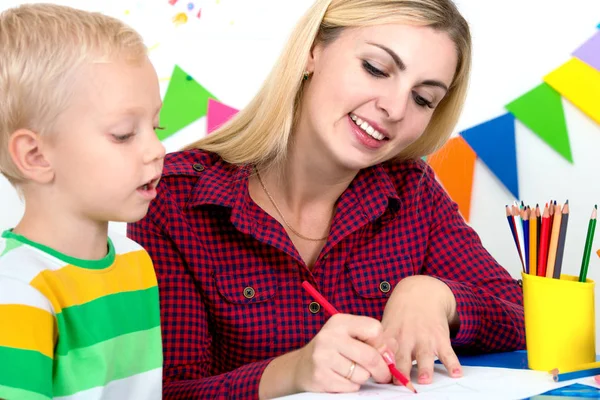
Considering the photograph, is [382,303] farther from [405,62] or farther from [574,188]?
[574,188]

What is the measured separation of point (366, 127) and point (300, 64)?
0.17m

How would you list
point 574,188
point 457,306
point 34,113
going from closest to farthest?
point 34,113 → point 457,306 → point 574,188

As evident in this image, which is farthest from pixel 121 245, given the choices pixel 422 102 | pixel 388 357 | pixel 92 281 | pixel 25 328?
pixel 422 102

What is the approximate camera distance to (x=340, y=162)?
1.25 metres

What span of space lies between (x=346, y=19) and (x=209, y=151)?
331mm

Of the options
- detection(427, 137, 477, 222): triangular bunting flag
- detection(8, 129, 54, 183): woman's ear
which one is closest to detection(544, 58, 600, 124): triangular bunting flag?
detection(427, 137, 477, 222): triangular bunting flag

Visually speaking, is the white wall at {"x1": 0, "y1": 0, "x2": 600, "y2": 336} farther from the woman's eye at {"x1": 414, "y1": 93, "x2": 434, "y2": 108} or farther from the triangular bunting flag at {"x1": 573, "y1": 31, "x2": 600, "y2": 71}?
the woman's eye at {"x1": 414, "y1": 93, "x2": 434, "y2": 108}

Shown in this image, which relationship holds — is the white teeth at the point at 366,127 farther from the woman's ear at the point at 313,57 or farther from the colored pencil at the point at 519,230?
the colored pencil at the point at 519,230

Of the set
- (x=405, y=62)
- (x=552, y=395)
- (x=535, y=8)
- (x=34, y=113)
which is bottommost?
(x=552, y=395)

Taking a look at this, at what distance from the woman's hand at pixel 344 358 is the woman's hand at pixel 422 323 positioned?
0.18 ft

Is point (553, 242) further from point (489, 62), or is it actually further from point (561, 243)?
point (489, 62)

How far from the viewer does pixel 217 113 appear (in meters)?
2.31

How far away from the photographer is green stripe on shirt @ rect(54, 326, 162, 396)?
78 centimetres

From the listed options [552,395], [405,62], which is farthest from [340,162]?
[552,395]
